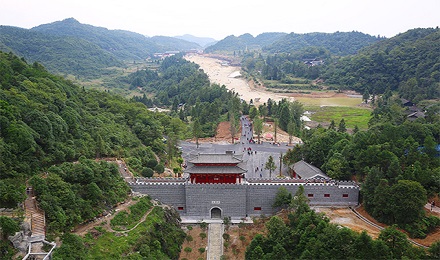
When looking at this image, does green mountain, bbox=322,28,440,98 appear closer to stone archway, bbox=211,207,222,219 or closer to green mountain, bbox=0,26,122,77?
stone archway, bbox=211,207,222,219

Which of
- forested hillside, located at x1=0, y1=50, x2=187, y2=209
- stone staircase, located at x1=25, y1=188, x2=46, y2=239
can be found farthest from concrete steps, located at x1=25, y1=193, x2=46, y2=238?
forested hillside, located at x1=0, y1=50, x2=187, y2=209

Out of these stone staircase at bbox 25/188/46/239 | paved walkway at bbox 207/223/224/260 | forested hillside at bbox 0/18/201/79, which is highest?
forested hillside at bbox 0/18/201/79

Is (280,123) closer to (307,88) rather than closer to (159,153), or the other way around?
(159,153)

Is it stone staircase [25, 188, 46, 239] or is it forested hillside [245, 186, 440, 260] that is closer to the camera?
forested hillside [245, 186, 440, 260]

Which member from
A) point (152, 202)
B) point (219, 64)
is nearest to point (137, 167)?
point (152, 202)

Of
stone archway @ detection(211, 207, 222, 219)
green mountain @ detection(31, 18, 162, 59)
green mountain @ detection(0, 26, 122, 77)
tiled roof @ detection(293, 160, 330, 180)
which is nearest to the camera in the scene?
stone archway @ detection(211, 207, 222, 219)

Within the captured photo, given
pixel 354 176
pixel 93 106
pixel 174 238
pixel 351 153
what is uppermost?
pixel 93 106

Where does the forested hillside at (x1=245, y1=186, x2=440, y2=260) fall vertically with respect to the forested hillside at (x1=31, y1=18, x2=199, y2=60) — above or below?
below
